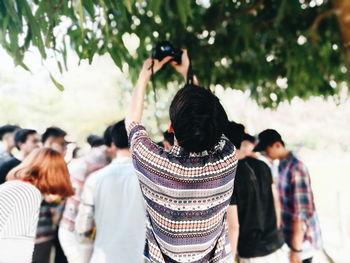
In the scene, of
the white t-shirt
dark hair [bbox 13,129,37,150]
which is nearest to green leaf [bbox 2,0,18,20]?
the white t-shirt

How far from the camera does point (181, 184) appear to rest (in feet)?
5.65

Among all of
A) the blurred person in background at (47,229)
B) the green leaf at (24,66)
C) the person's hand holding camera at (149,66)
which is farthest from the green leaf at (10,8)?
the blurred person in background at (47,229)

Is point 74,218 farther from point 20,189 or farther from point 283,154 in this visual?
point 283,154

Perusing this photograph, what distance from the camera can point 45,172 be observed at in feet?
8.82

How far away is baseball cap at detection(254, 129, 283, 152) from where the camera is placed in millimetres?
4215

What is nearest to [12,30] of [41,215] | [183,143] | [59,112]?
[183,143]

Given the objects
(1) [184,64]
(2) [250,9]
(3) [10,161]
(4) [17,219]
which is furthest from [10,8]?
(2) [250,9]

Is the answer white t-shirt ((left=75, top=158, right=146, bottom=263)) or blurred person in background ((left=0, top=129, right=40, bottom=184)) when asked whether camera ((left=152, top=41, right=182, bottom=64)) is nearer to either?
white t-shirt ((left=75, top=158, right=146, bottom=263))

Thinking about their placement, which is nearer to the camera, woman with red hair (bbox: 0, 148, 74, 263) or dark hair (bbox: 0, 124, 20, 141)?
woman with red hair (bbox: 0, 148, 74, 263)

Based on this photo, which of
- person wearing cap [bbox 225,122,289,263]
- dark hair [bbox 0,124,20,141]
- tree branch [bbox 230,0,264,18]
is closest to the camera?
person wearing cap [bbox 225,122,289,263]

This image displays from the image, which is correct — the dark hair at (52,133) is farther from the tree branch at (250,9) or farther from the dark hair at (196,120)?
the dark hair at (196,120)

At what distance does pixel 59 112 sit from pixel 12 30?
36.4 meters

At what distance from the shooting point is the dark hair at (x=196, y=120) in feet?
5.61

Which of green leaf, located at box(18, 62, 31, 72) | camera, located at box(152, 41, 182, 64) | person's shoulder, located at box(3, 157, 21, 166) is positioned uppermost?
camera, located at box(152, 41, 182, 64)
